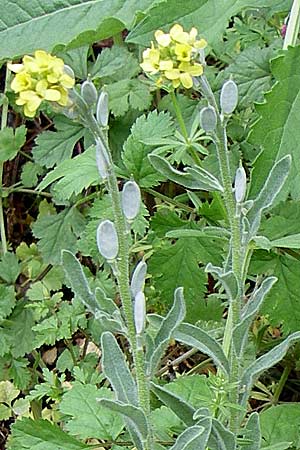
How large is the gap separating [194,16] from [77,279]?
57 cm

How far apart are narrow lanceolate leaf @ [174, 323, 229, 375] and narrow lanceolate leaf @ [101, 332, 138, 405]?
8 cm

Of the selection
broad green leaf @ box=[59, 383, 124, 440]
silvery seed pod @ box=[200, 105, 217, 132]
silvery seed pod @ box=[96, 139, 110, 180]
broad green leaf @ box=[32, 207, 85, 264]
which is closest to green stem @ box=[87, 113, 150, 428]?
silvery seed pod @ box=[96, 139, 110, 180]

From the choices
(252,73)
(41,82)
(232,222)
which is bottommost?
(252,73)

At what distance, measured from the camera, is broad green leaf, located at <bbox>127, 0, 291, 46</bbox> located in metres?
1.21

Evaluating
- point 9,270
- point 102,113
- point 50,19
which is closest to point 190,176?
point 102,113

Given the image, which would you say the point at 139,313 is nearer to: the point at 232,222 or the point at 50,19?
the point at 232,222

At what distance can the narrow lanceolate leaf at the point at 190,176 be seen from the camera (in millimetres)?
908

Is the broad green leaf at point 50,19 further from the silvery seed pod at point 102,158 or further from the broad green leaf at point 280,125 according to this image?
the silvery seed pod at point 102,158

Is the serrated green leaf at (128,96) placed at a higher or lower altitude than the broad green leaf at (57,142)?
→ higher

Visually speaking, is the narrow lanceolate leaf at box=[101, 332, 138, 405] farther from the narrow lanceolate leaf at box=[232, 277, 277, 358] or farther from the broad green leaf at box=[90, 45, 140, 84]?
the broad green leaf at box=[90, 45, 140, 84]

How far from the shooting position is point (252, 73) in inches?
61.9

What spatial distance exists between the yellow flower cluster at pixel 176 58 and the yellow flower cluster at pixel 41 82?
9 centimetres

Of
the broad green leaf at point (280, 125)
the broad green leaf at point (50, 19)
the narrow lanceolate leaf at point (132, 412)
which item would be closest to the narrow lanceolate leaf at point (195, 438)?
the narrow lanceolate leaf at point (132, 412)

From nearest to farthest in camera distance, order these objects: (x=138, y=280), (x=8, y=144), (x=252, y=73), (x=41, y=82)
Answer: (x=41, y=82)
(x=138, y=280)
(x=252, y=73)
(x=8, y=144)
